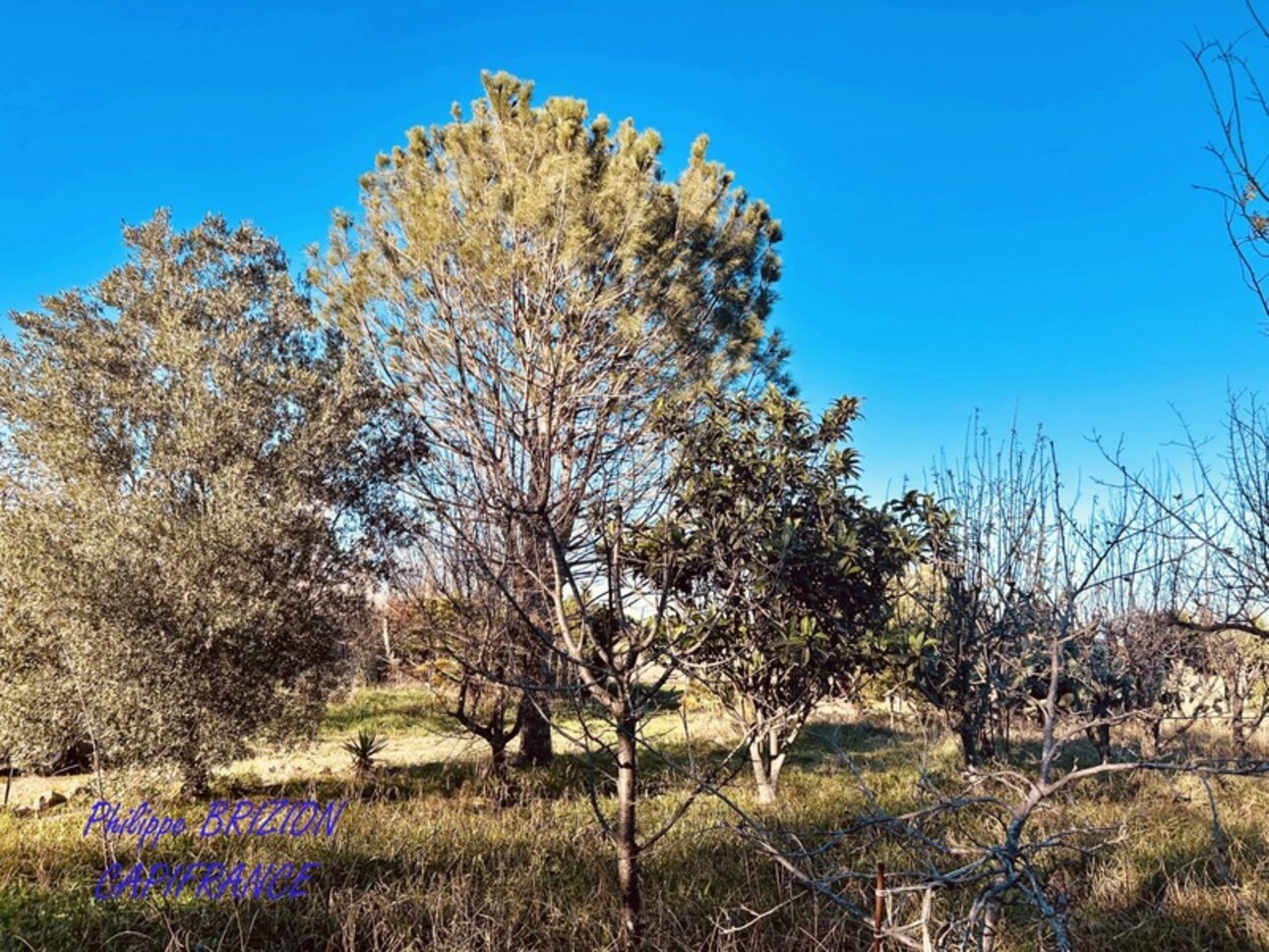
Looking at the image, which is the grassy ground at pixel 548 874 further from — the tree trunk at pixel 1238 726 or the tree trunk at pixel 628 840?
the tree trunk at pixel 1238 726

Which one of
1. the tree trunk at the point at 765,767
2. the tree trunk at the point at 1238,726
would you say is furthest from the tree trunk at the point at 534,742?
the tree trunk at the point at 1238,726

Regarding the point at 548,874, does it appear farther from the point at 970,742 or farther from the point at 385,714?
the point at 385,714

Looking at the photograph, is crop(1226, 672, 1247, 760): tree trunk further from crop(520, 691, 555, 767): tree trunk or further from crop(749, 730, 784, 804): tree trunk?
crop(520, 691, 555, 767): tree trunk

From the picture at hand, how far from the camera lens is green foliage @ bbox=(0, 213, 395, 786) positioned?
20.4ft

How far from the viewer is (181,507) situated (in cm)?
693

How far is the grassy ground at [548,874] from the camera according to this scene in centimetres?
352

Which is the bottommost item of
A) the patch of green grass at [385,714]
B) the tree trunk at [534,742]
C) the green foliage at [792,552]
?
the patch of green grass at [385,714]

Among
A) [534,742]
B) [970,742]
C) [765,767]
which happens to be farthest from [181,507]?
[970,742]

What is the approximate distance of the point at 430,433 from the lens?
304 inches

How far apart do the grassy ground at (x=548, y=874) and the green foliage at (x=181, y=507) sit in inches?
34.4

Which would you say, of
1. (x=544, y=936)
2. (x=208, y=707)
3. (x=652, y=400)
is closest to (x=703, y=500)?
(x=652, y=400)

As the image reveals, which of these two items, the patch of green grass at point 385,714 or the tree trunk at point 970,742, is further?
the patch of green grass at point 385,714

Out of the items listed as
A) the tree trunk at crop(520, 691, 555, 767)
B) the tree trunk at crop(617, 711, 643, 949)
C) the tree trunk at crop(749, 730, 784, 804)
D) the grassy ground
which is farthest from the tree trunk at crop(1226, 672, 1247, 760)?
the tree trunk at crop(520, 691, 555, 767)

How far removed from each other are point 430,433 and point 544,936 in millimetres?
5322
